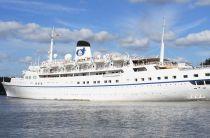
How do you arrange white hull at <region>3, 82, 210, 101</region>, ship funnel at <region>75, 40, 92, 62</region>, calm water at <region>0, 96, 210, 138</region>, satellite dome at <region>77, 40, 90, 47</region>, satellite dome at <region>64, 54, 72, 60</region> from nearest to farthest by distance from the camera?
calm water at <region>0, 96, 210, 138</region>
white hull at <region>3, 82, 210, 101</region>
ship funnel at <region>75, 40, 92, 62</region>
satellite dome at <region>64, 54, 72, 60</region>
satellite dome at <region>77, 40, 90, 47</region>

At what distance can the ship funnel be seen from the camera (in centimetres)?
7953

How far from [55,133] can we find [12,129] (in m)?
4.12

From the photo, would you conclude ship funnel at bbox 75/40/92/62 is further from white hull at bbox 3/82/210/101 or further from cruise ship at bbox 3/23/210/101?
white hull at bbox 3/82/210/101

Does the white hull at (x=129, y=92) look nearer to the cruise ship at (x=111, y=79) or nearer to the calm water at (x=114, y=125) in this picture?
the cruise ship at (x=111, y=79)

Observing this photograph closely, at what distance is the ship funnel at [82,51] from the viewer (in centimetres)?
7953

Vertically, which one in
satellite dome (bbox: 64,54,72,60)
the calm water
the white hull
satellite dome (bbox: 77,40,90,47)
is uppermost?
satellite dome (bbox: 77,40,90,47)

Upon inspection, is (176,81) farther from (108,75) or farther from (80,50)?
(80,50)

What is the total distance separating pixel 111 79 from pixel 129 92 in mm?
4319

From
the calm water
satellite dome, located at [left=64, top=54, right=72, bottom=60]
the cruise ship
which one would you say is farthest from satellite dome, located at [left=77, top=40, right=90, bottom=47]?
the calm water

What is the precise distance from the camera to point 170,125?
34.7m

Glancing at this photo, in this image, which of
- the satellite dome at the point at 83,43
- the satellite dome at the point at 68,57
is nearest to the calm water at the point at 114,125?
the satellite dome at the point at 68,57

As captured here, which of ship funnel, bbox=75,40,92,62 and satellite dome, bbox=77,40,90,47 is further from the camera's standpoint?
satellite dome, bbox=77,40,90,47

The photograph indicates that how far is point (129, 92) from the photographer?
64062mm

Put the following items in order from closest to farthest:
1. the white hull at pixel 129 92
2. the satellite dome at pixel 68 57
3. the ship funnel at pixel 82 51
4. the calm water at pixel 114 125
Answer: the calm water at pixel 114 125 < the white hull at pixel 129 92 < the ship funnel at pixel 82 51 < the satellite dome at pixel 68 57
